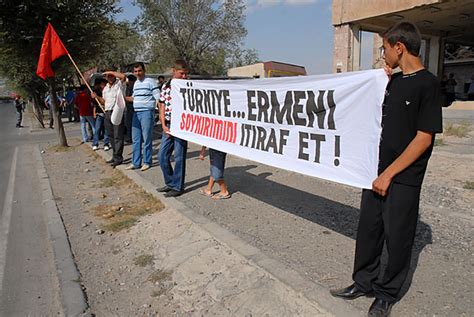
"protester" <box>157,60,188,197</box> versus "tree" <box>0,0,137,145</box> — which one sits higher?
"tree" <box>0,0,137,145</box>


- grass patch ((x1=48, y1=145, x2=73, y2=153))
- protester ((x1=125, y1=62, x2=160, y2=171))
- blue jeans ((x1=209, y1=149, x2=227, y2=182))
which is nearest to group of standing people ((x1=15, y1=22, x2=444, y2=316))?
blue jeans ((x1=209, y1=149, x2=227, y2=182))

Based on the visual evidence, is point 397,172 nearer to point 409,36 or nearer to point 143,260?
point 409,36

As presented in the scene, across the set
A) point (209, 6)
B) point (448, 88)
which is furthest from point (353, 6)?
point (209, 6)

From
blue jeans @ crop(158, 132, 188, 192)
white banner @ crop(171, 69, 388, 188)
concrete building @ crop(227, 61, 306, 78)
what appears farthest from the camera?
concrete building @ crop(227, 61, 306, 78)

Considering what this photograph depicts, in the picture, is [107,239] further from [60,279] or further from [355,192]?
[355,192]

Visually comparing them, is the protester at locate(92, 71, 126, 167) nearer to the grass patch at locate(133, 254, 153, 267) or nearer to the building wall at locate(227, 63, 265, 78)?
the grass patch at locate(133, 254, 153, 267)

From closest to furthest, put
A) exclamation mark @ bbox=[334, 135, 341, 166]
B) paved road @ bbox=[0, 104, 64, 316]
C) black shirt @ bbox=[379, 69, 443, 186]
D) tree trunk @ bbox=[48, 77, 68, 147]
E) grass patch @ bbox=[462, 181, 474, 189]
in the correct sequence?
1. black shirt @ bbox=[379, 69, 443, 186]
2. exclamation mark @ bbox=[334, 135, 341, 166]
3. paved road @ bbox=[0, 104, 64, 316]
4. grass patch @ bbox=[462, 181, 474, 189]
5. tree trunk @ bbox=[48, 77, 68, 147]

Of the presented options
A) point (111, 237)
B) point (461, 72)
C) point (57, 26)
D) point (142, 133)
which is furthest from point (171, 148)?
point (461, 72)

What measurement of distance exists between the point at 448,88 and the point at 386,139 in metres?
18.3

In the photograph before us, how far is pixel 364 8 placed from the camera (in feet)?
48.3

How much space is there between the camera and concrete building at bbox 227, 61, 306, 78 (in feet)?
115

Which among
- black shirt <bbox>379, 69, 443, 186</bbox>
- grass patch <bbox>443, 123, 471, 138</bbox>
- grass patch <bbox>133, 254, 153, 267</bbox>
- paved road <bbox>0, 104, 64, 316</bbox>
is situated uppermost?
black shirt <bbox>379, 69, 443, 186</bbox>

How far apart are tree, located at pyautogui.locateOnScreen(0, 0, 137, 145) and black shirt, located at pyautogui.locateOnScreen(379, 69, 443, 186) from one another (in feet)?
32.9

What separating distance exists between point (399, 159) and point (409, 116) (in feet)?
0.92
